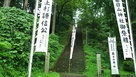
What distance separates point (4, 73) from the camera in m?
7.88

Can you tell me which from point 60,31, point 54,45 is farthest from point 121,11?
point 60,31

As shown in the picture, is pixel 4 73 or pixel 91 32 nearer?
pixel 4 73

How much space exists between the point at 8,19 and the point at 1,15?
520mm

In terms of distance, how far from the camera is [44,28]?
24.8ft

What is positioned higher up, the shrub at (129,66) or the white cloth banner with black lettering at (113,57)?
the white cloth banner with black lettering at (113,57)

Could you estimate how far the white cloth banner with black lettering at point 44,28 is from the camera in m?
7.26

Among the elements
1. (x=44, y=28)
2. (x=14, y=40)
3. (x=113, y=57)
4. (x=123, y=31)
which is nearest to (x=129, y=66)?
(x=113, y=57)

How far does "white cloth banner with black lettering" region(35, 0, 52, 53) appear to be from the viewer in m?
7.26

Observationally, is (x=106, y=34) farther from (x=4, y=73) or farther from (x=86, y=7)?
(x=4, y=73)

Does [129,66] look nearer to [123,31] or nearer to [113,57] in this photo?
[113,57]

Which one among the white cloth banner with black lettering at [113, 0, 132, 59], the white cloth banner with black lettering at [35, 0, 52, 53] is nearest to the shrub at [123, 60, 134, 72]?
the white cloth banner with black lettering at [113, 0, 132, 59]

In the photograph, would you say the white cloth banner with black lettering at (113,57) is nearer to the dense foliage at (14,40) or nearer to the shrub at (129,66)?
the shrub at (129,66)

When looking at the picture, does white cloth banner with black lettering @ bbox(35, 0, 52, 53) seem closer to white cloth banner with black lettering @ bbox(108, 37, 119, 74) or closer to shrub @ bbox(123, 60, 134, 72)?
white cloth banner with black lettering @ bbox(108, 37, 119, 74)

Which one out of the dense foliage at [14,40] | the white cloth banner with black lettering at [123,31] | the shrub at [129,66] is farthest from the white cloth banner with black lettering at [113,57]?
the dense foliage at [14,40]
